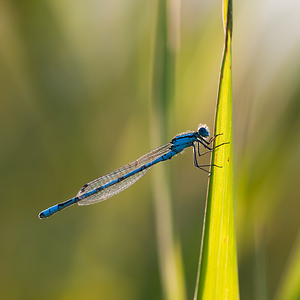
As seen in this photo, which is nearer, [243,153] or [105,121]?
[243,153]

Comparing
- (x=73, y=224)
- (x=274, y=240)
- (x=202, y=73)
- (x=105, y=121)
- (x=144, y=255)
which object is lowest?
(x=274, y=240)

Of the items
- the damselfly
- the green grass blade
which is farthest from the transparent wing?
the green grass blade

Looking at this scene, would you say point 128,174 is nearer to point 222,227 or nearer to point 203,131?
point 203,131

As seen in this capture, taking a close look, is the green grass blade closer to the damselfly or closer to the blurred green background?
the blurred green background

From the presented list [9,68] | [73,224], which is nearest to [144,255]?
[73,224]

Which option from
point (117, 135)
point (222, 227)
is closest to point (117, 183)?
point (117, 135)

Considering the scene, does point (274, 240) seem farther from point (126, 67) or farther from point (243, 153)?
point (126, 67)

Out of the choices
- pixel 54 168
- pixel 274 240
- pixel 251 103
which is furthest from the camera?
pixel 54 168
